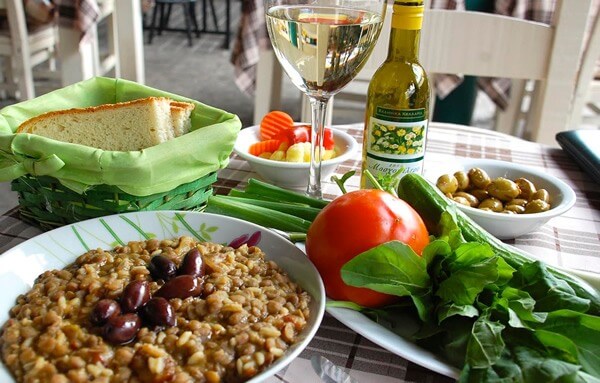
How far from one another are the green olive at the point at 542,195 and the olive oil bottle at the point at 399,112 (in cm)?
18

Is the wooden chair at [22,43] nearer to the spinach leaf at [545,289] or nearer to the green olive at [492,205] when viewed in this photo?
the green olive at [492,205]

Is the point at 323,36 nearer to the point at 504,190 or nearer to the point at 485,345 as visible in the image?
the point at 504,190

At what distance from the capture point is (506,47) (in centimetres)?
140

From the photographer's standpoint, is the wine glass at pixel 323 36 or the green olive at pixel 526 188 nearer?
the wine glass at pixel 323 36

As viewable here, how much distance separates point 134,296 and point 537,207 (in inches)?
22.9

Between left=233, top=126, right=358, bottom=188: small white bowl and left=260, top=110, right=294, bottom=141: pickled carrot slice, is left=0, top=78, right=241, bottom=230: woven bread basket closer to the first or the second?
left=233, top=126, right=358, bottom=188: small white bowl

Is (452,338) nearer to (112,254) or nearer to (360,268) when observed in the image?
(360,268)

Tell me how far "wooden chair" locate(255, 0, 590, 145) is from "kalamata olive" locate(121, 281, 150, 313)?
3.30ft

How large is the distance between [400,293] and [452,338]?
63 millimetres

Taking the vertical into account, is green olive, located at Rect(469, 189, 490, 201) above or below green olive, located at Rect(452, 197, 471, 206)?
below

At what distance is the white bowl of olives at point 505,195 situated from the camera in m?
0.81

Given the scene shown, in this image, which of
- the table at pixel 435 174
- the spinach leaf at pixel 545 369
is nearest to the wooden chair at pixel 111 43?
the table at pixel 435 174

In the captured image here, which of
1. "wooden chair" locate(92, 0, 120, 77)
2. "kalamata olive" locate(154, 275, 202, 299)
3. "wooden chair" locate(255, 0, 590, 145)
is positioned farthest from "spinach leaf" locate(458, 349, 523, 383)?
"wooden chair" locate(92, 0, 120, 77)

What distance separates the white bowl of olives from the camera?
81 centimetres
